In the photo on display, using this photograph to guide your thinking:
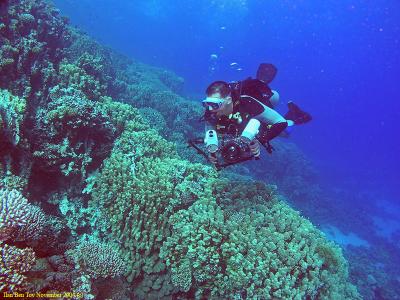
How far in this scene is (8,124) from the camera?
15.4 feet

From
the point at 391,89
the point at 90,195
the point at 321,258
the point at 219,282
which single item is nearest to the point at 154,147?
the point at 90,195

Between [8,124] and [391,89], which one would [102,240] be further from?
[391,89]

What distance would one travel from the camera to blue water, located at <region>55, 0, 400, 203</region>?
79.8m

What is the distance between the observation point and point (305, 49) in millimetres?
138500

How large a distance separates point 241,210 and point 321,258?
1.53 metres

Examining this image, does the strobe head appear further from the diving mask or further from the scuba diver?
the diving mask

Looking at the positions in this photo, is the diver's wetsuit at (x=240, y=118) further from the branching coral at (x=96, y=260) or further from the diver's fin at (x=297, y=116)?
the branching coral at (x=96, y=260)

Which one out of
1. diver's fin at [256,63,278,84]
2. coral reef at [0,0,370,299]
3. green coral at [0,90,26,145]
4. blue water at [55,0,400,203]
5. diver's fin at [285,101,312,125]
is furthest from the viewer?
blue water at [55,0,400,203]

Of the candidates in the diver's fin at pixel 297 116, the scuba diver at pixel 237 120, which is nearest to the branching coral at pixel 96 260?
the scuba diver at pixel 237 120

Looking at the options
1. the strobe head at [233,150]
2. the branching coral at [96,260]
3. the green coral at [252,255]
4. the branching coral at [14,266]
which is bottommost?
the branching coral at [14,266]

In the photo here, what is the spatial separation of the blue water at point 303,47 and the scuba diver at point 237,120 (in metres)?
57.0

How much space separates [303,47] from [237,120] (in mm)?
147652

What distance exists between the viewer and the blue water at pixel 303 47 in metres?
79.8

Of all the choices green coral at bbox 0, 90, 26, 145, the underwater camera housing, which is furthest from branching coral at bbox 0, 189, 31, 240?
the underwater camera housing
